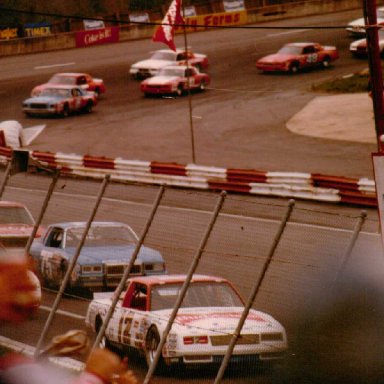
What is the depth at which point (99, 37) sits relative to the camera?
195ft

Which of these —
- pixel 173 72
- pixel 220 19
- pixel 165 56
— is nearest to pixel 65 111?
pixel 173 72

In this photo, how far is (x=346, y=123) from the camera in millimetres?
37906

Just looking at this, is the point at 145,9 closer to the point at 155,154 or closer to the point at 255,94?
the point at 255,94

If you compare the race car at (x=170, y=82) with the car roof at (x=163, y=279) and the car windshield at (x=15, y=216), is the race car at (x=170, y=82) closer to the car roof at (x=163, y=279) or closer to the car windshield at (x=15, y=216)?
the car windshield at (x=15, y=216)

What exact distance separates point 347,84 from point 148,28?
60.0ft

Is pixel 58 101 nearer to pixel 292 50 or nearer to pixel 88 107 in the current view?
pixel 88 107

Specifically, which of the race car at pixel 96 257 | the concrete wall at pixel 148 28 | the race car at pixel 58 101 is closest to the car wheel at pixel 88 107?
the race car at pixel 58 101

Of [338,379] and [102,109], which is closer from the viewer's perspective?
[338,379]

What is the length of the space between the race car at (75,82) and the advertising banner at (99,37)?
12959 mm

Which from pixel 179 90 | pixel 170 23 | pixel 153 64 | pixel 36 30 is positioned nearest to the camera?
pixel 170 23

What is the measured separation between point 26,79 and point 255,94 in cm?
1112

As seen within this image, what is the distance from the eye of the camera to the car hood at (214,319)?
Answer: 364 inches

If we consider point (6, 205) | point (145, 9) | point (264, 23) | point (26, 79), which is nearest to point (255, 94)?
point (26, 79)

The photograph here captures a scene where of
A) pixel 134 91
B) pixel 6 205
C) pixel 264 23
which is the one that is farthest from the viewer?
pixel 264 23
